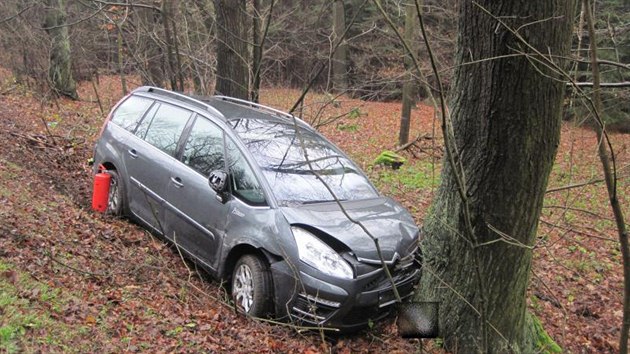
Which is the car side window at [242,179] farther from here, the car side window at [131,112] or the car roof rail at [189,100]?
the car side window at [131,112]

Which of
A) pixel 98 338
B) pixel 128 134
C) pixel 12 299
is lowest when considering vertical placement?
pixel 98 338

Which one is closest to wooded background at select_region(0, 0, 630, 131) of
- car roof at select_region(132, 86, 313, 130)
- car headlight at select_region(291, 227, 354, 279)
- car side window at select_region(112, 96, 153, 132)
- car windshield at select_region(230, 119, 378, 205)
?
car windshield at select_region(230, 119, 378, 205)

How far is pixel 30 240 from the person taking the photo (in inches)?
189

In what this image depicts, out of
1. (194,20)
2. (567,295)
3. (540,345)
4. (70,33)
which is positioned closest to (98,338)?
(540,345)

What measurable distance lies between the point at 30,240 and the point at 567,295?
6127mm

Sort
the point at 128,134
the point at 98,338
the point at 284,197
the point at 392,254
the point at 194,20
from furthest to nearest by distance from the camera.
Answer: the point at 194,20 < the point at 128,134 < the point at 284,197 < the point at 392,254 < the point at 98,338

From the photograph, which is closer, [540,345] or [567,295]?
[540,345]

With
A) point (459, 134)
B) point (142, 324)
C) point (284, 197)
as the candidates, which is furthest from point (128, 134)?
point (459, 134)

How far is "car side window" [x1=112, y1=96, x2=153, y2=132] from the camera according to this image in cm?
684

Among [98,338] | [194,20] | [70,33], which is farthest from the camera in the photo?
[70,33]

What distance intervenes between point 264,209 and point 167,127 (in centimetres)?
221

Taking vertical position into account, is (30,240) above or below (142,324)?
above

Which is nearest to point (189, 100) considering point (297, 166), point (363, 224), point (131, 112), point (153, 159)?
point (153, 159)

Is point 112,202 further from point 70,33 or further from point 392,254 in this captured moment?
point 70,33
